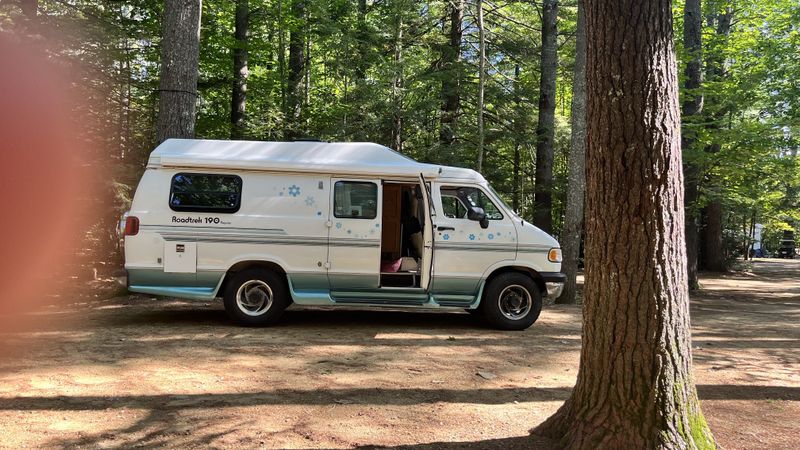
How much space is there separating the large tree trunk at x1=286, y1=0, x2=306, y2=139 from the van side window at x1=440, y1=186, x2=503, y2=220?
31.2ft

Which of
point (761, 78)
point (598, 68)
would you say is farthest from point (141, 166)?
point (761, 78)

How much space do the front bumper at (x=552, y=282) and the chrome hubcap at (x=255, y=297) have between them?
4.05 m

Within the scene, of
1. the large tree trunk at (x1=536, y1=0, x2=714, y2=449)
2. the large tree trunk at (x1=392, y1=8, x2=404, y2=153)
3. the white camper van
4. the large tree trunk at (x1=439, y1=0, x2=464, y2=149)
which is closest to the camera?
the large tree trunk at (x1=536, y1=0, x2=714, y2=449)

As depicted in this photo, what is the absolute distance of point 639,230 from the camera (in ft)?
11.1

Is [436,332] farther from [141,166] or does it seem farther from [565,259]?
[141,166]

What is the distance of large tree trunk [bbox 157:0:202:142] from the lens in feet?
35.3

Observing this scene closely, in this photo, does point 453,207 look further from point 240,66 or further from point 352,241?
point 240,66

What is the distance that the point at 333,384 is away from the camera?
5418 mm

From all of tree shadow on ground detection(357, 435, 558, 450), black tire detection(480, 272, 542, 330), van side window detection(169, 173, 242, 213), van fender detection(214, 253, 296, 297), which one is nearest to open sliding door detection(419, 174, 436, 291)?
black tire detection(480, 272, 542, 330)

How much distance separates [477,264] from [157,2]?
12581 millimetres

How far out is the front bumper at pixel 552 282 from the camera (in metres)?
8.50

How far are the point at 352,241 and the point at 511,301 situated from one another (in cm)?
257

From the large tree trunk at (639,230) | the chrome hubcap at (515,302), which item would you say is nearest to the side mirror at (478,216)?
the chrome hubcap at (515,302)

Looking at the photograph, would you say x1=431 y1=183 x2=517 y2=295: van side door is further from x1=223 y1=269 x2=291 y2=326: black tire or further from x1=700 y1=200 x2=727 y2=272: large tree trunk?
x1=700 y1=200 x2=727 y2=272: large tree trunk
